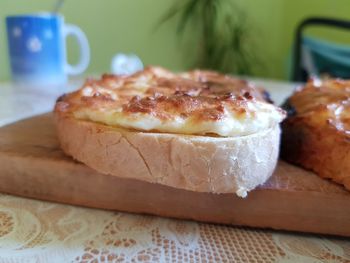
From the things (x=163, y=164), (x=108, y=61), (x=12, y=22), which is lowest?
(x=108, y=61)

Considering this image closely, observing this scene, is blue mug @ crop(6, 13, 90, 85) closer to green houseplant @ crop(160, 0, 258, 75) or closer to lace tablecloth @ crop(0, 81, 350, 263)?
lace tablecloth @ crop(0, 81, 350, 263)

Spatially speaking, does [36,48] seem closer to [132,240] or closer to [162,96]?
[162,96]

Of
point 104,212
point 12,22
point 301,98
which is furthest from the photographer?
point 12,22

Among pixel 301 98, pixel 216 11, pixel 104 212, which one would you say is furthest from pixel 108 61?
pixel 104 212

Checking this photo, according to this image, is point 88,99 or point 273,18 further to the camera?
point 273,18

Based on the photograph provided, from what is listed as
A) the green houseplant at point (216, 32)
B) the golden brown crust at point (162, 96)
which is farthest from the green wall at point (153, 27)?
the golden brown crust at point (162, 96)

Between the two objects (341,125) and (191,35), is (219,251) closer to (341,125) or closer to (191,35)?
(341,125)

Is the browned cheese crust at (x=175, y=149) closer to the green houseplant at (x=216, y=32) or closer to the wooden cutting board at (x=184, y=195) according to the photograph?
the wooden cutting board at (x=184, y=195)

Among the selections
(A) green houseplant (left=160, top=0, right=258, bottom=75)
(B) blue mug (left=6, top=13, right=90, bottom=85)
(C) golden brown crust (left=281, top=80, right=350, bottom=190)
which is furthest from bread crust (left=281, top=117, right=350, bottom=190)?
(A) green houseplant (left=160, top=0, right=258, bottom=75)

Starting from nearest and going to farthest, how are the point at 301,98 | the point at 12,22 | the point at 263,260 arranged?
the point at 263,260 < the point at 301,98 < the point at 12,22
